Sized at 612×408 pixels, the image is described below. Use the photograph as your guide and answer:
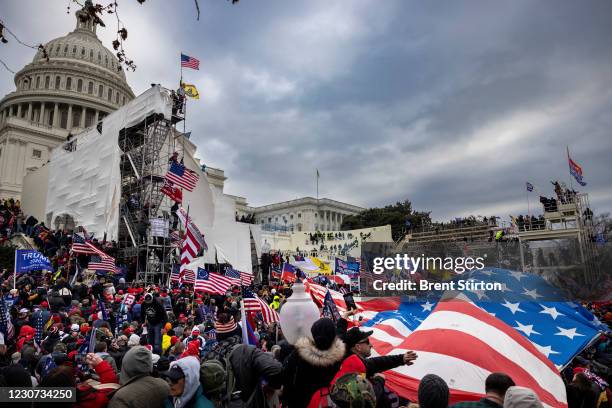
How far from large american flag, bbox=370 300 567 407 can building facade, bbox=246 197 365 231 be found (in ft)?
280

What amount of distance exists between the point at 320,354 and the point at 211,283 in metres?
10.0

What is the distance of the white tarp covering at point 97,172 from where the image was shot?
82.7 ft

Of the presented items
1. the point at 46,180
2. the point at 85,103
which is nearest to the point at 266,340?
the point at 46,180

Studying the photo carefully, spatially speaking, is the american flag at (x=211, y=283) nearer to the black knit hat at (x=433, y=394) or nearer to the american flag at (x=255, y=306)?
the american flag at (x=255, y=306)

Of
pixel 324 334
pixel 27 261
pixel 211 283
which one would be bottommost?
pixel 324 334

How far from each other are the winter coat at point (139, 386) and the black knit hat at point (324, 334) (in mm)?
1150

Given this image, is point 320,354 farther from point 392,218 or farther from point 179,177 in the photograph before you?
point 392,218

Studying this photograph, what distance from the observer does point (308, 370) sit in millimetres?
2877

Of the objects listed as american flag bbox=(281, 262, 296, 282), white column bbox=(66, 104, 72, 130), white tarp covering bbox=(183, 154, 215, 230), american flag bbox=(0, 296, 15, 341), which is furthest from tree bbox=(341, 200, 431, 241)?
american flag bbox=(0, 296, 15, 341)

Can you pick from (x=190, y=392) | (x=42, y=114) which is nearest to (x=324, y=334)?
(x=190, y=392)

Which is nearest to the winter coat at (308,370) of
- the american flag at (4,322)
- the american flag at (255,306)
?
the american flag at (255,306)

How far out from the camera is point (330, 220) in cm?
9644

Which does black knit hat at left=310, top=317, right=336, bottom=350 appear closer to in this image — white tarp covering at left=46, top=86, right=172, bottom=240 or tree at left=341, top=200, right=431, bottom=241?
white tarp covering at left=46, top=86, right=172, bottom=240

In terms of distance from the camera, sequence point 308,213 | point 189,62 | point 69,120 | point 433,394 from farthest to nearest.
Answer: point 308,213
point 69,120
point 189,62
point 433,394
